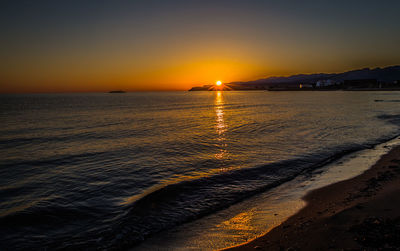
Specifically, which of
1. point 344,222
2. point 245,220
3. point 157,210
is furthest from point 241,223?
point 157,210

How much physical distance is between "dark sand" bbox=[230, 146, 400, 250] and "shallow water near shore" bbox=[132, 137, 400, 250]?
0.38 meters

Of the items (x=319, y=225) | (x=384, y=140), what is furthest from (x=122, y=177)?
(x=384, y=140)

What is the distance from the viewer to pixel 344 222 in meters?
5.95

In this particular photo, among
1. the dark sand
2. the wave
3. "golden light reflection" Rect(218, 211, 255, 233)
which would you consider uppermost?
the dark sand

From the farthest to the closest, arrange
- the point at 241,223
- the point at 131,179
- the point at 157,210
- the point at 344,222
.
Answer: the point at 131,179
the point at 157,210
the point at 241,223
the point at 344,222

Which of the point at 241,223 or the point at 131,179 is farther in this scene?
the point at 131,179

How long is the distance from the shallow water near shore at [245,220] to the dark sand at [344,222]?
1.26ft

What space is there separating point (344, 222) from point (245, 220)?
270 cm

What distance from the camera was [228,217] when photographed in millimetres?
7719

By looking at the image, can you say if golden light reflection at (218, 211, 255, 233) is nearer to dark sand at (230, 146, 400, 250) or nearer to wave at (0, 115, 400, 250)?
dark sand at (230, 146, 400, 250)

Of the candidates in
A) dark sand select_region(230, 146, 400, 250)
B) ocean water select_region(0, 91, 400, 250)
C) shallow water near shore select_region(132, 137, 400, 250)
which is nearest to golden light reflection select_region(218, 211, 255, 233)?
shallow water near shore select_region(132, 137, 400, 250)

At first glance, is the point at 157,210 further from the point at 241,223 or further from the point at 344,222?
the point at 344,222

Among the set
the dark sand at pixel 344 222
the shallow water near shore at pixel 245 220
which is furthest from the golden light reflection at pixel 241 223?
the dark sand at pixel 344 222

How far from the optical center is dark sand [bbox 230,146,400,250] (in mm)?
4969
